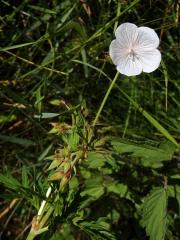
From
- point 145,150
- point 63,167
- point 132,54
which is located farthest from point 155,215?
point 132,54

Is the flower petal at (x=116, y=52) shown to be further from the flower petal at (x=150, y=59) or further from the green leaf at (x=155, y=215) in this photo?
the green leaf at (x=155, y=215)

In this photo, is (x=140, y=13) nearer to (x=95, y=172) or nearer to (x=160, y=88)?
(x=160, y=88)

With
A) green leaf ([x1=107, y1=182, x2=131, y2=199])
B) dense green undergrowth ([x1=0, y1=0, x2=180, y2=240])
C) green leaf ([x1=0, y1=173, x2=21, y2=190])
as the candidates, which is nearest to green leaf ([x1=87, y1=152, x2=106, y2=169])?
dense green undergrowth ([x1=0, y1=0, x2=180, y2=240])

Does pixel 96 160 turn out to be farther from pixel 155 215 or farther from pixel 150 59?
pixel 150 59

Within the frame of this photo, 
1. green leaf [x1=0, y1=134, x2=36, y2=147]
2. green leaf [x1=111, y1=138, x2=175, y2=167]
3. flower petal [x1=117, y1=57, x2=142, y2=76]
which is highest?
flower petal [x1=117, y1=57, x2=142, y2=76]

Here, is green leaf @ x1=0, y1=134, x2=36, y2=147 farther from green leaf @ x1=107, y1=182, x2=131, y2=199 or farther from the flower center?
the flower center

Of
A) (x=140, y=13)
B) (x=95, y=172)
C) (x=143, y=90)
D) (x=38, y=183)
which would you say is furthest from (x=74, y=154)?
(x=140, y=13)

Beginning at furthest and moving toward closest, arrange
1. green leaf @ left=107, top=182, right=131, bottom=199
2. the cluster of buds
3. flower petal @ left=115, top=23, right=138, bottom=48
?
green leaf @ left=107, top=182, right=131, bottom=199, flower petal @ left=115, top=23, right=138, bottom=48, the cluster of buds
